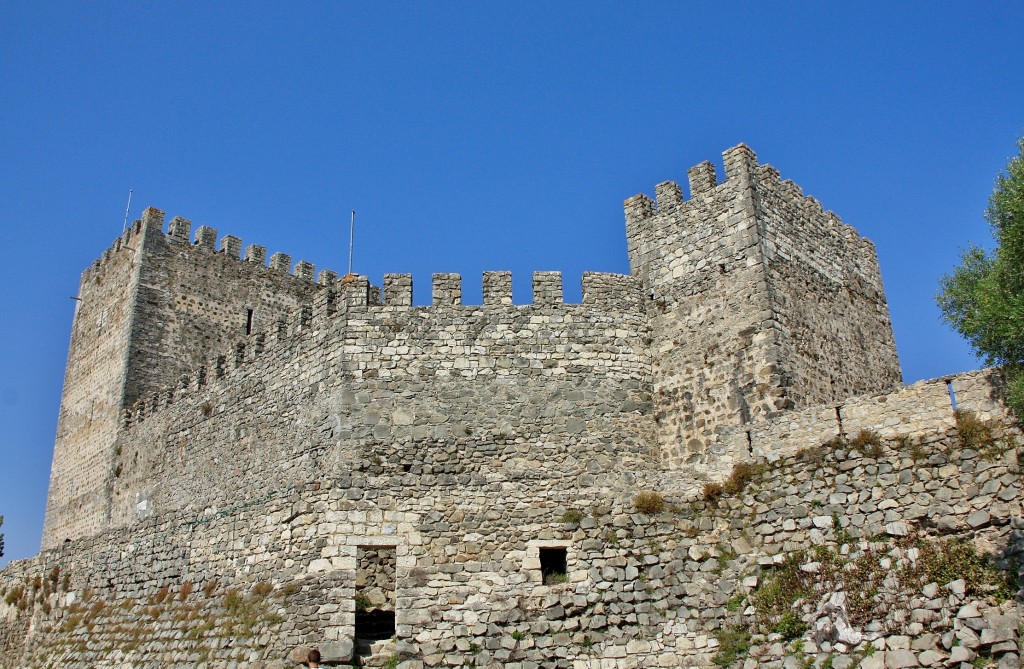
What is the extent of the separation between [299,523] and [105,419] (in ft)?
45.0

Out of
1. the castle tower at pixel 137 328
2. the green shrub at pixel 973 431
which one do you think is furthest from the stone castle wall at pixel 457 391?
the castle tower at pixel 137 328

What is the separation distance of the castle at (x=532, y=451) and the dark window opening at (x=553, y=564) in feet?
0.15

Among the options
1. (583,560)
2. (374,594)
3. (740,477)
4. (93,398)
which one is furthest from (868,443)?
(93,398)

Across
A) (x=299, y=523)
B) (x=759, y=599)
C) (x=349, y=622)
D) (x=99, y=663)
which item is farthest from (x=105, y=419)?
(x=759, y=599)

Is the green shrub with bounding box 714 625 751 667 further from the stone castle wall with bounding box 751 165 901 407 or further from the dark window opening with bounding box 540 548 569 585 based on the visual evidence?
the stone castle wall with bounding box 751 165 901 407

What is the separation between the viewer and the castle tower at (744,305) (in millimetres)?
16672

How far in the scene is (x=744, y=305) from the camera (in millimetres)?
17109

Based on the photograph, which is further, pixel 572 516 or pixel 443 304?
pixel 443 304

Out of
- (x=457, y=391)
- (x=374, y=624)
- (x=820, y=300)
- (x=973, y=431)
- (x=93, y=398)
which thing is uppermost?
(x=93, y=398)

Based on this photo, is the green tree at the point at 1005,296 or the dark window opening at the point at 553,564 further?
the dark window opening at the point at 553,564

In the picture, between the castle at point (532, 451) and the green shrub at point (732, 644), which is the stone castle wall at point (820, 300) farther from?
the green shrub at point (732, 644)

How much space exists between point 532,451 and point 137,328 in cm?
1580

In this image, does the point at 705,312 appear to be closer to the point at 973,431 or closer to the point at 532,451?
the point at 532,451

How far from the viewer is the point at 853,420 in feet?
45.1
